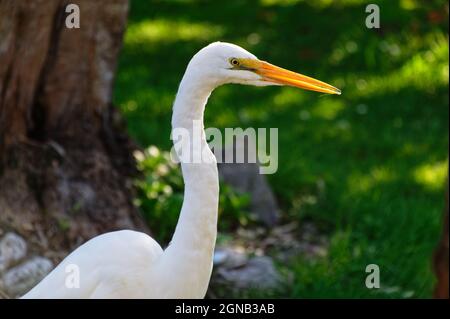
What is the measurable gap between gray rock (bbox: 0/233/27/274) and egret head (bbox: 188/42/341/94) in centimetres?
163

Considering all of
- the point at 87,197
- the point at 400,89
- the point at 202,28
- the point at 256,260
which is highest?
the point at 202,28

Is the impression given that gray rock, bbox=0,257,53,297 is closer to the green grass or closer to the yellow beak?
the green grass

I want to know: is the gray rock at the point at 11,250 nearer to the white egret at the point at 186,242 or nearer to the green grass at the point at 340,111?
the white egret at the point at 186,242

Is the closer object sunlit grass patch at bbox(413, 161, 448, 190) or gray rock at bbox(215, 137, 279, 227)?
gray rock at bbox(215, 137, 279, 227)

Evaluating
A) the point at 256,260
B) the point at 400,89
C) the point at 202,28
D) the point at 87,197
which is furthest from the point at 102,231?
the point at 202,28

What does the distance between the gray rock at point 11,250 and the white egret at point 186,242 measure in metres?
0.99

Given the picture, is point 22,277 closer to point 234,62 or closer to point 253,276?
point 253,276

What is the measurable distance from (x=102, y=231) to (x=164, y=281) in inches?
59.2

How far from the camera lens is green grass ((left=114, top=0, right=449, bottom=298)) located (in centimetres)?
535

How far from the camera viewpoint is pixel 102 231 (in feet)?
15.6

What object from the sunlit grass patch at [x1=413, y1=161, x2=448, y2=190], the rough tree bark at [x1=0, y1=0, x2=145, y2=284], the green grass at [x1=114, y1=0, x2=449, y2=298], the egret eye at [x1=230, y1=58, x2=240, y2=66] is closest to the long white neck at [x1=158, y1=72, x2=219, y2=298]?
the egret eye at [x1=230, y1=58, x2=240, y2=66]
